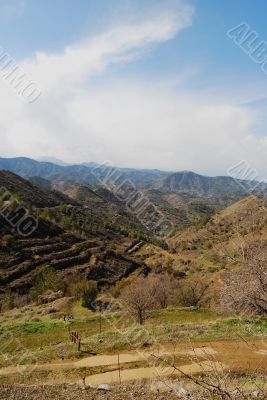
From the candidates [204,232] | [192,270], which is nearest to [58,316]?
[192,270]

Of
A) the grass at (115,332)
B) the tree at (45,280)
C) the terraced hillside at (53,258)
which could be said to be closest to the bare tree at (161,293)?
the grass at (115,332)

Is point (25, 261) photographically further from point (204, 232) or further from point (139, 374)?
point (204, 232)

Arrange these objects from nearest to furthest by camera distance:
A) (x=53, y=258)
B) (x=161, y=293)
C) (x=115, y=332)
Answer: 1. (x=115, y=332)
2. (x=161, y=293)
3. (x=53, y=258)

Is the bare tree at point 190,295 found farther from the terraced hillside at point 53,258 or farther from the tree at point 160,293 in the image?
the terraced hillside at point 53,258

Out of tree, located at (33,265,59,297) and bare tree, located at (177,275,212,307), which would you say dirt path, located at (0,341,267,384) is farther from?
tree, located at (33,265,59,297)

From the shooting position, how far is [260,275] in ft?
45.8

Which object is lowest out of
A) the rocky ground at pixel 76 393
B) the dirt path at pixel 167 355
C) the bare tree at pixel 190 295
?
the bare tree at pixel 190 295

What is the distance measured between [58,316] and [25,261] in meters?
43.4

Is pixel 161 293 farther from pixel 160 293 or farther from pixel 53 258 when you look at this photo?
pixel 53 258

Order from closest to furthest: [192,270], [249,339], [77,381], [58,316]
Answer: [77,381]
[249,339]
[58,316]
[192,270]

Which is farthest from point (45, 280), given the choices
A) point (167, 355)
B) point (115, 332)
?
point (167, 355)

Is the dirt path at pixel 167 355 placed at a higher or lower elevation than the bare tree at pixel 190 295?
higher

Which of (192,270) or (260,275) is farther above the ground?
(260,275)

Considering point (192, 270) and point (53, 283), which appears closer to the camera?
point (53, 283)
